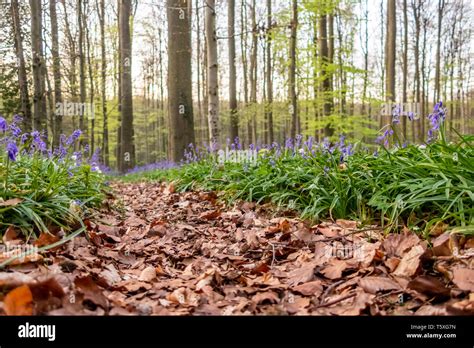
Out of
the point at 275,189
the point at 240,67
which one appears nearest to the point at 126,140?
the point at 275,189

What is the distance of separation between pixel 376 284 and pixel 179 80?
27.0 feet

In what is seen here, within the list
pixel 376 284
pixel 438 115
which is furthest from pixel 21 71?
pixel 376 284

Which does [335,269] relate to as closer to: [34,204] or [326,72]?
[34,204]

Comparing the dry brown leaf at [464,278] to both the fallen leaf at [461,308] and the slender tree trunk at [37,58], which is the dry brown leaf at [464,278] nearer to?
the fallen leaf at [461,308]

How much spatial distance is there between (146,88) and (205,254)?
1147 inches

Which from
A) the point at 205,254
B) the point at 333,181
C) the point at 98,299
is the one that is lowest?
the point at 205,254

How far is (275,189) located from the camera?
379 cm

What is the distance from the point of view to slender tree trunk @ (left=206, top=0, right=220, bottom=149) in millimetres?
6082

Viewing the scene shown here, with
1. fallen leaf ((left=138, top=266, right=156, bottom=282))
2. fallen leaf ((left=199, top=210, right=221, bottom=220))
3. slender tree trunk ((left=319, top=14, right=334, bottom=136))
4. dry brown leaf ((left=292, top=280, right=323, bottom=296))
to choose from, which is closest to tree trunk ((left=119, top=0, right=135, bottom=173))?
slender tree trunk ((left=319, top=14, right=334, bottom=136))

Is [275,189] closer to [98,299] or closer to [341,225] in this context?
[341,225]

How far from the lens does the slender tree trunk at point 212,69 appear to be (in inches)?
239

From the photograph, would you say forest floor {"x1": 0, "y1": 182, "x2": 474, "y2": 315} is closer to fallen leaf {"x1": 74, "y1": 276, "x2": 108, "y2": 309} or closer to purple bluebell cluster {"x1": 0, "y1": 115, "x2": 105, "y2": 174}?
fallen leaf {"x1": 74, "y1": 276, "x2": 108, "y2": 309}

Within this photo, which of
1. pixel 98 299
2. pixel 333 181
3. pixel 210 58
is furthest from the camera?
pixel 210 58

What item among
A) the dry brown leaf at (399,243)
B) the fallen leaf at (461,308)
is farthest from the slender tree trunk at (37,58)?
the fallen leaf at (461,308)
